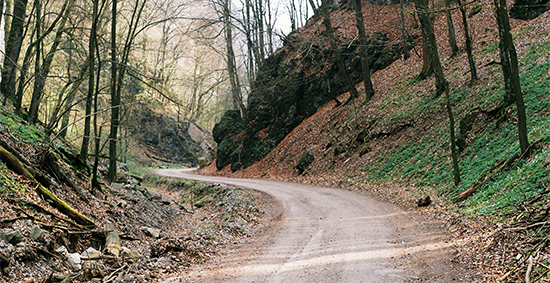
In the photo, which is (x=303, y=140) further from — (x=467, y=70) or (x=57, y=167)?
(x=57, y=167)

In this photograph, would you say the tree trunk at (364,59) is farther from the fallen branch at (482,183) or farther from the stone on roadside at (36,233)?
the stone on roadside at (36,233)

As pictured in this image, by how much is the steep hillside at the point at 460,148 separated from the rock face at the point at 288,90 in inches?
54.9

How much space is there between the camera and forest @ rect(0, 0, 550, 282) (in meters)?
6.50

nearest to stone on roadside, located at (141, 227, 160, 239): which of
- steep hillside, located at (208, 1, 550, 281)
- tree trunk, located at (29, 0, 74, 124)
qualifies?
tree trunk, located at (29, 0, 74, 124)

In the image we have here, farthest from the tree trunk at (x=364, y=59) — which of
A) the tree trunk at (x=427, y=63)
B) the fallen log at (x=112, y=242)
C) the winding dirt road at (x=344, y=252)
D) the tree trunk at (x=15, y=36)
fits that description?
the fallen log at (x=112, y=242)

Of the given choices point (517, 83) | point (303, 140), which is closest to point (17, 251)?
point (517, 83)

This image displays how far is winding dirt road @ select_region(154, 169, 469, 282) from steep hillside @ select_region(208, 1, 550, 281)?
27.7 inches

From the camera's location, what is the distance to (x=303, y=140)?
2608cm

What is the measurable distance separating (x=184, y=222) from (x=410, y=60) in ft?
65.8

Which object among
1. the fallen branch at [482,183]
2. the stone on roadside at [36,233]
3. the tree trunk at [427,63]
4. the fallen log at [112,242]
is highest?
the tree trunk at [427,63]

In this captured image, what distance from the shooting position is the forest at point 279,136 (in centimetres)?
650

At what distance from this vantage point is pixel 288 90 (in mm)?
30422

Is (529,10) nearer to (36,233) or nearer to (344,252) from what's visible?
(344,252)

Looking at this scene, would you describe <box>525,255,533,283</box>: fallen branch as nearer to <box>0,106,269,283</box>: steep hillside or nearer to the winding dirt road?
the winding dirt road
